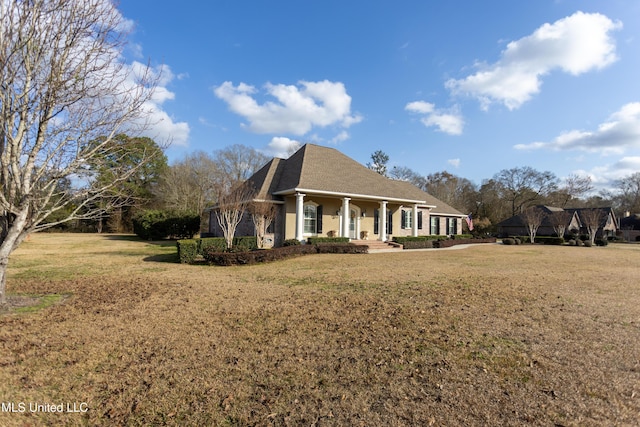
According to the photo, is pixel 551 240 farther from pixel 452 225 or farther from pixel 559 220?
pixel 452 225

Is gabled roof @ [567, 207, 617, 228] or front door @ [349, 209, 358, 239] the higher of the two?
gabled roof @ [567, 207, 617, 228]

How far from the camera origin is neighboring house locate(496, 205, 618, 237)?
38.6 metres

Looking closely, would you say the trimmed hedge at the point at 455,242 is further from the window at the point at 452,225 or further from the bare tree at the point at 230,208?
the bare tree at the point at 230,208

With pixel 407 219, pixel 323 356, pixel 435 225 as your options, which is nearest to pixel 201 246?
pixel 323 356

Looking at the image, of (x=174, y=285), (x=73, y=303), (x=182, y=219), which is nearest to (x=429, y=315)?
(x=174, y=285)

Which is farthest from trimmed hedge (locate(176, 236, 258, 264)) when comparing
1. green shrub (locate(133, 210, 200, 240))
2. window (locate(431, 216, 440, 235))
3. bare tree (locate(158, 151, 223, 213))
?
bare tree (locate(158, 151, 223, 213))

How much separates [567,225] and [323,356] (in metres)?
42.6

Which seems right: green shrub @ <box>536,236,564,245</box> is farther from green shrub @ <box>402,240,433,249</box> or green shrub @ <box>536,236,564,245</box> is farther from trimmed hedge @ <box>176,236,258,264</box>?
trimmed hedge @ <box>176,236,258,264</box>

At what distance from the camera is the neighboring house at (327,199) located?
19391 mm

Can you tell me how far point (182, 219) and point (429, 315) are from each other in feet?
81.7

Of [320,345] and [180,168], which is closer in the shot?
[320,345]

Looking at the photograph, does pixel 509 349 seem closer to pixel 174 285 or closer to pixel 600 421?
pixel 600 421

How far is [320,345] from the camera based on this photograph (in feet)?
14.8

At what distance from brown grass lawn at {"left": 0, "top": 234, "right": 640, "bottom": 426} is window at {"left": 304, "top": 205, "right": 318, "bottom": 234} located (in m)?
12.3
